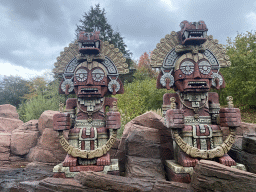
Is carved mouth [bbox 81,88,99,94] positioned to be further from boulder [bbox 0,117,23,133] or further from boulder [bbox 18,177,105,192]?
boulder [bbox 0,117,23,133]

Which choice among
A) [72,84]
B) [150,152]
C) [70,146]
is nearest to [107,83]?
[72,84]

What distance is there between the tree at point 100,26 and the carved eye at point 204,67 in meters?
12.5

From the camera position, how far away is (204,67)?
3.21 metres

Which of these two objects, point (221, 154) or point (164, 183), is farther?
point (221, 154)

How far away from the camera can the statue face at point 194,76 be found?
3.13m

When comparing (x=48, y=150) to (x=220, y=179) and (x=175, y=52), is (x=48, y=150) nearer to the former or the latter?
(x=175, y=52)

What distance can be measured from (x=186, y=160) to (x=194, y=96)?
45.0 inches

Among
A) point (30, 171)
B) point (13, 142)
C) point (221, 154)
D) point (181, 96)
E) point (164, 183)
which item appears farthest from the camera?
point (13, 142)

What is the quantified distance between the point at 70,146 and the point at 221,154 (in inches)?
99.9

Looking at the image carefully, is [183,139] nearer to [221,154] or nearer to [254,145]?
[221,154]

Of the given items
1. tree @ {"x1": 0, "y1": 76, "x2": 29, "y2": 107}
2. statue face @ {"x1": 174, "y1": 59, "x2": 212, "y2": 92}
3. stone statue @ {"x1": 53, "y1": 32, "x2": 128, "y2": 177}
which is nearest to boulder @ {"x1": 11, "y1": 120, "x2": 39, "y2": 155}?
stone statue @ {"x1": 53, "y1": 32, "x2": 128, "y2": 177}

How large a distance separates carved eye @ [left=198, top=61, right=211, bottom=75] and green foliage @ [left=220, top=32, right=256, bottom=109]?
699cm

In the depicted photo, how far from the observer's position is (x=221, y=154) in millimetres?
2910

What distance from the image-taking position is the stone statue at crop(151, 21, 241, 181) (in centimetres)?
290
